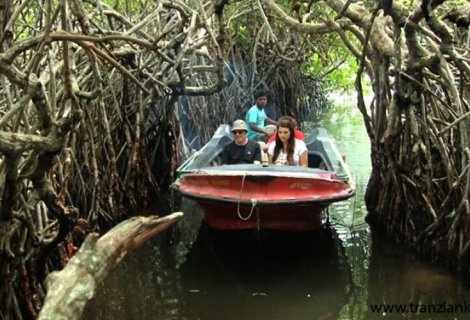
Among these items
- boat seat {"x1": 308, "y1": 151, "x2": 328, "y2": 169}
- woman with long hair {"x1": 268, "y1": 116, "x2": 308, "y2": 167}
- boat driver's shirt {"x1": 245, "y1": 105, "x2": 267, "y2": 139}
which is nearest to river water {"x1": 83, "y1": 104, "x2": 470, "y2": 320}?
woman with long hair {"x1": 268, "y1": 116, "x2": 308, "y2": 167}

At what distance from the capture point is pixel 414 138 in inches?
212

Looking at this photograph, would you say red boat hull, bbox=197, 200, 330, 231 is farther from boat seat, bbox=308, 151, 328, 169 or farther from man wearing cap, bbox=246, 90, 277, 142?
man wearing cap, bbox=246, 90, 277, 142

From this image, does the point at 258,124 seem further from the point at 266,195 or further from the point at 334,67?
the point at 334,67

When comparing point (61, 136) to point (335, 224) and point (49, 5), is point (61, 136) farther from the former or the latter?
point (335, 224)

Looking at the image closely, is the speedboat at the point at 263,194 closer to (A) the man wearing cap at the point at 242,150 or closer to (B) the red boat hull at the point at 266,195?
(B) the red boat hull at the point at 266,195

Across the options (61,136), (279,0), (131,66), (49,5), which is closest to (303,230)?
(131,66)

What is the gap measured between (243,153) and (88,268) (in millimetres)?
4943

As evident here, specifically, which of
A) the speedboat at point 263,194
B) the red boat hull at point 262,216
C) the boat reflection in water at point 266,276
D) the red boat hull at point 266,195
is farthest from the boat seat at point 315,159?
the red boat hull at point 266,195

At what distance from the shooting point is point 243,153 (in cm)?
680

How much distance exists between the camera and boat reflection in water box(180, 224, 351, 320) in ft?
15.3

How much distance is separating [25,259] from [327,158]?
13.6 feet

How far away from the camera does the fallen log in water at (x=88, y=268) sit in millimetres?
1762

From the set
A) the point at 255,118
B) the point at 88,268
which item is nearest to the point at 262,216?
the point at 88,268

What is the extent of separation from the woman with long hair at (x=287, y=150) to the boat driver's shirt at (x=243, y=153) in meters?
0.23
